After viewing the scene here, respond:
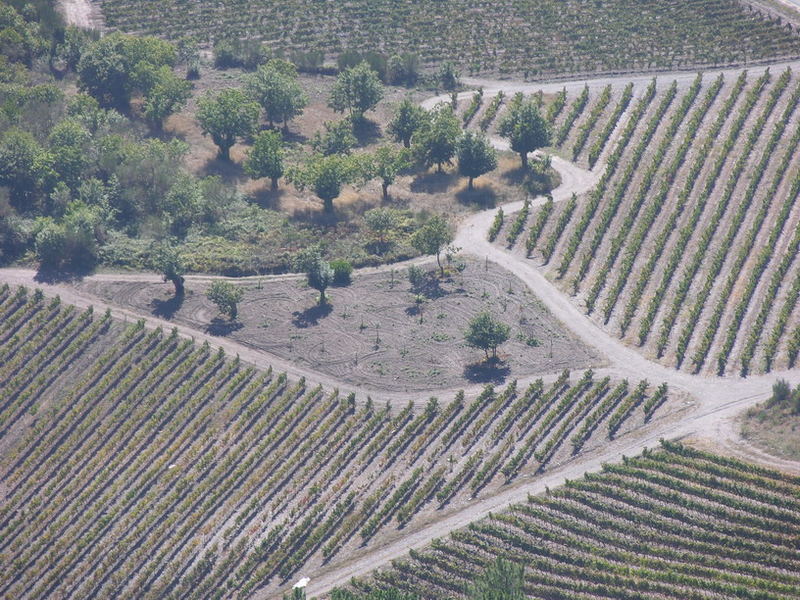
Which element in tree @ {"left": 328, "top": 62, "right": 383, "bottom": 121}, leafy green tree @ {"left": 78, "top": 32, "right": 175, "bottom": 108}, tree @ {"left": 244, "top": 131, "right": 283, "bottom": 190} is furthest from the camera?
leafy green tree @ {"left": 78, "top": 32, "right": 175, "bottom": 108}

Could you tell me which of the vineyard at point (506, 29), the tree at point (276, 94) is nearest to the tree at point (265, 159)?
the tree at point (276, 94)

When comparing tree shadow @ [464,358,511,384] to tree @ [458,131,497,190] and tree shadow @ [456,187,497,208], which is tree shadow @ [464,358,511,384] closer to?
tree shadow @ [456,187,497,208]

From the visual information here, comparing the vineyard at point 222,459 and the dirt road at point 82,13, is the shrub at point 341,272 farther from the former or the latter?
the dirt road at point 82,13

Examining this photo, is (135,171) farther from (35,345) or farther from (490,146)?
(490,146)

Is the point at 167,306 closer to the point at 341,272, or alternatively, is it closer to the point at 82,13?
the point at 341,272

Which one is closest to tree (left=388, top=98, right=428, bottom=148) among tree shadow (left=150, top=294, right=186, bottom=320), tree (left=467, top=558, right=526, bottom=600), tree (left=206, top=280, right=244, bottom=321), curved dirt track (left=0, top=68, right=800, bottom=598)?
curved dirt track (left=0, top=68, right=800, bottom=598)

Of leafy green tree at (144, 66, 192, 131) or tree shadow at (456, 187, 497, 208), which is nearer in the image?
tree shadow at (456, 187, 497, 208)
